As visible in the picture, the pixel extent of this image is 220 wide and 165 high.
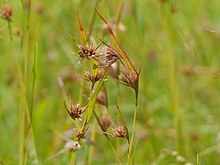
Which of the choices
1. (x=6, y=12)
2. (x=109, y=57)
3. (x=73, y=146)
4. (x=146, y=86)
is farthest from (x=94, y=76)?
(x=146, y=86)

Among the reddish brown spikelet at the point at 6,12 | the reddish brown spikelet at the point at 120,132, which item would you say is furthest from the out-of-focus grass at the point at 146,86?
the reddish brown spikelet at the point at 120,132

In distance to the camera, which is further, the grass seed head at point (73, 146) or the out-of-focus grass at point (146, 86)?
the out-of-focus grass at point (146, 86)

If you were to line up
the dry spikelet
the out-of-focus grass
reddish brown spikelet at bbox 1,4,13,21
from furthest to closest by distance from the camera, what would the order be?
the out-of-focus grass, reddish brown spikelet at bbox 1,4,13,21, the dry spikelet

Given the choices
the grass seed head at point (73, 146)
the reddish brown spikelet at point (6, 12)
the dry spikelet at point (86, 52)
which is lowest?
the grass seed head at point (73, 146)

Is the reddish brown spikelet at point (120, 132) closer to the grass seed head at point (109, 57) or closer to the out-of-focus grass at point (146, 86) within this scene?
the grass seed head at point (109, 57)

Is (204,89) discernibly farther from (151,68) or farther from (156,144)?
(156,144)

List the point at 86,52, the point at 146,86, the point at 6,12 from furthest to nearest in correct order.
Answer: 1. the point at 146,86
2. the point at 6,12
3. the point at 86,52

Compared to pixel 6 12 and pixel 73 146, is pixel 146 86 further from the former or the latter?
pixel 73 146

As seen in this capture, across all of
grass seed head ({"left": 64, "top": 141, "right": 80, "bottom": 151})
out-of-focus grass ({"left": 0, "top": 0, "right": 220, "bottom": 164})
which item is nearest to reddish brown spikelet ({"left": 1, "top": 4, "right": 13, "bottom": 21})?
out-of-focus grass ({"left": 0, "top": 0, "right": 220, "bottom": 164})

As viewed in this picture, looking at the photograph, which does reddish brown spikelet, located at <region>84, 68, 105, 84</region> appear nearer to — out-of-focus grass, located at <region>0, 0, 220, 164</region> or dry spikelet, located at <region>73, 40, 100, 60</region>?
dry spikelet, located at <region>73, 40, 100, 60</region>
